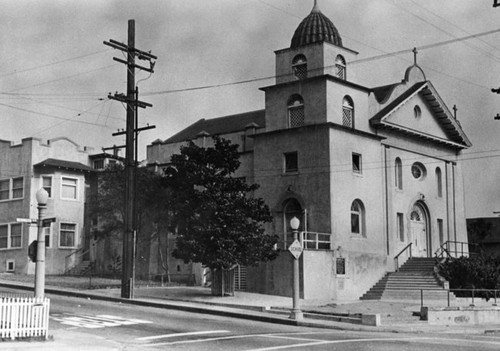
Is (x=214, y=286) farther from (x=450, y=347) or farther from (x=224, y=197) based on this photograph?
(x=450, y=347)

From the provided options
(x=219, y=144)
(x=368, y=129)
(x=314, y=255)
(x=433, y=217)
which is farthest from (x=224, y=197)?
(x=433, y=217)

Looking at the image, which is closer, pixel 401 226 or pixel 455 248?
pixel 401 226

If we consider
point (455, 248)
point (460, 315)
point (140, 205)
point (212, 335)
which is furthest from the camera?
point (455, 248)

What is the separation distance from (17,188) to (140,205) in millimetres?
10581

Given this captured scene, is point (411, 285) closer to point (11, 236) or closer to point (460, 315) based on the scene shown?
point (460, 315)

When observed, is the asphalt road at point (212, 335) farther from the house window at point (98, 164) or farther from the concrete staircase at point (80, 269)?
the house window at point (98, 164)

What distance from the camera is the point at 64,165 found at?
49469mm

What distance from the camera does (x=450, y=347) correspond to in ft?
61.6

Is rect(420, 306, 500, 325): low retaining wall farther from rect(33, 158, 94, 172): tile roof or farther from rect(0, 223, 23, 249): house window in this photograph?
rect(0, 223, 23, 249): house window

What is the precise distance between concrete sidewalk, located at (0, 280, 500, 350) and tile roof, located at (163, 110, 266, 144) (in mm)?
15967

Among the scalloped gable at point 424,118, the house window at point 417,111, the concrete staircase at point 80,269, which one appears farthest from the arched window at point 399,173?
the concrete staircase at point 80,269

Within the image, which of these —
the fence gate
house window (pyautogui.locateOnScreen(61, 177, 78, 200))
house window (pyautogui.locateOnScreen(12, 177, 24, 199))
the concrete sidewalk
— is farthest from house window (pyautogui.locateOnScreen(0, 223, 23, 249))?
the fence gate

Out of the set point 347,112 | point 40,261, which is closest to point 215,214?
point 347,112

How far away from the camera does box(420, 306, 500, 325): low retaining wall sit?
90.9 ft
